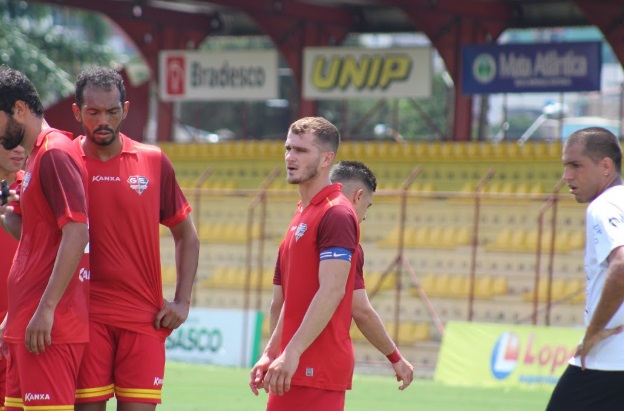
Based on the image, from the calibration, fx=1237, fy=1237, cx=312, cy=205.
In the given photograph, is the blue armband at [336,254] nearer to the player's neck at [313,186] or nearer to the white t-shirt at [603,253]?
the player's neck at [313,186]

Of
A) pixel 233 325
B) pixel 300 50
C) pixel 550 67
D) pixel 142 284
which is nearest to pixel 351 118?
pixel 300 50

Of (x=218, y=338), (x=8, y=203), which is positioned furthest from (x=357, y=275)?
(x=218, y=338)

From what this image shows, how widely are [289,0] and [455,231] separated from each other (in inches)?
279

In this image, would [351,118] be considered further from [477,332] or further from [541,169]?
[477,332]

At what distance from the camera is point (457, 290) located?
20906 mm

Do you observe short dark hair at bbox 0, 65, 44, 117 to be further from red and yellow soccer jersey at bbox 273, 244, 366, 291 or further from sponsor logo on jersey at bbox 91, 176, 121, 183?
red and yellow soccer jersey at bbox 273, 244, 366, 291

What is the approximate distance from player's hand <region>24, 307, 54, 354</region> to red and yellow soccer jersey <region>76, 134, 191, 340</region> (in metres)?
0.32

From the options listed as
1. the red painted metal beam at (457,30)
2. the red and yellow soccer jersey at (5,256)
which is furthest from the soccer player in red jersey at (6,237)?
the red painted metal beam at (457,30)

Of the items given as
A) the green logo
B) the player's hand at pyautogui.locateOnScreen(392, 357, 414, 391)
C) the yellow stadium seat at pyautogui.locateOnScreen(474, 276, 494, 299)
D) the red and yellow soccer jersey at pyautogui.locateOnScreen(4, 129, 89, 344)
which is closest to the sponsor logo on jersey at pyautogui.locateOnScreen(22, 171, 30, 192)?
the red and yellow soccer jersey at pyautogui.locateOnScreen(4, 129, 89, 344)

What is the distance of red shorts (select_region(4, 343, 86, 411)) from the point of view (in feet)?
18.7

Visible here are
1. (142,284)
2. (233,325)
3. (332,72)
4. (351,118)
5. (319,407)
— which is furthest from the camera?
(351,118)

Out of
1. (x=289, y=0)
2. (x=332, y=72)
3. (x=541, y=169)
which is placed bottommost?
(x=541, y=169)

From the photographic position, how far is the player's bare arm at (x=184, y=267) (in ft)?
20.3

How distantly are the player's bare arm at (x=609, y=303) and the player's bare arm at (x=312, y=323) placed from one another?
1.41 metres
